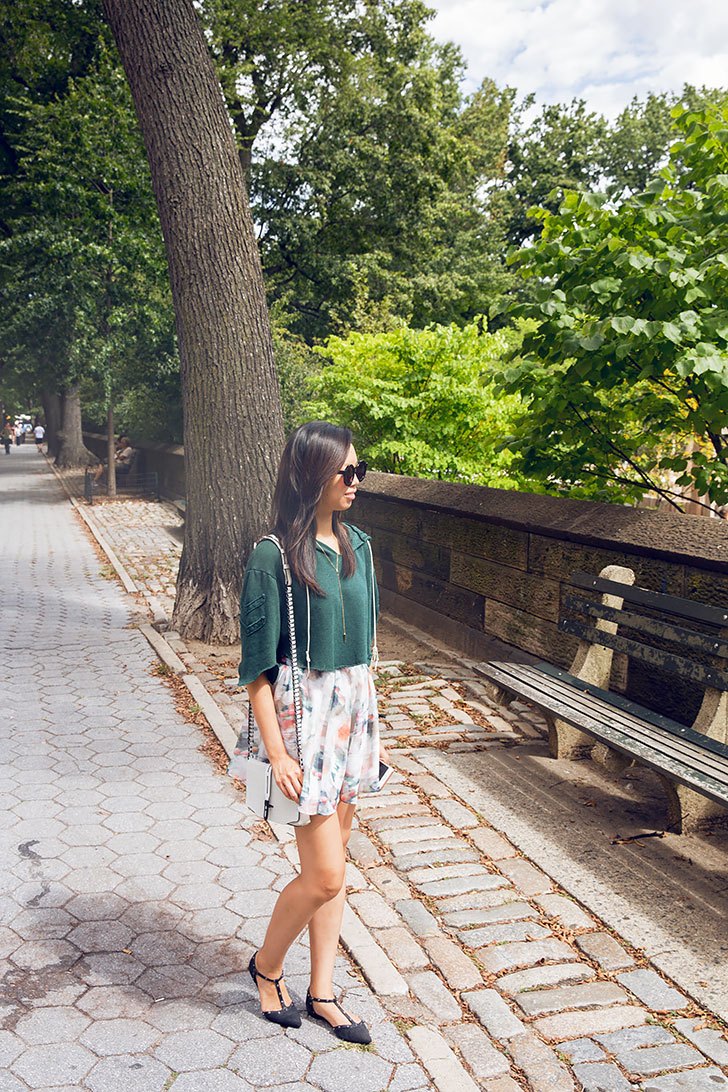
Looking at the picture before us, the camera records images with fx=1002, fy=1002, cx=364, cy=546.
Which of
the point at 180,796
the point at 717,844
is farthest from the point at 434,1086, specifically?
the point at 180,796

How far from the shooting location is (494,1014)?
343cm

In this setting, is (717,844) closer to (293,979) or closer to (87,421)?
(293,979)

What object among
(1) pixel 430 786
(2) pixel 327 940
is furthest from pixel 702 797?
(2) pixel 327 940

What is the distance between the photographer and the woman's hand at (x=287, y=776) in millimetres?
3019

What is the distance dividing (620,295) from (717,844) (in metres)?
3.22

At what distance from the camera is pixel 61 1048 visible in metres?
3.14

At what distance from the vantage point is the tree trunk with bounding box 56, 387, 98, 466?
33.5 m

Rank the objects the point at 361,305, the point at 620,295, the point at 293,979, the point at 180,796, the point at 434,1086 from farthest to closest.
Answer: the point at 361,305 → the point at 620,295 → the point at 180,796 → the point at 293,979 → the point at 434,1086

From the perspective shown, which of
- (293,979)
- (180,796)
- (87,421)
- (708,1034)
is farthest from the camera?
(87,421)

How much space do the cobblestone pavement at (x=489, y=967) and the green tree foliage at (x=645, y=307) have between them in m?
2.62

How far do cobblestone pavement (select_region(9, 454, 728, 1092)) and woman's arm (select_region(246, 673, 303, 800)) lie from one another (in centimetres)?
92

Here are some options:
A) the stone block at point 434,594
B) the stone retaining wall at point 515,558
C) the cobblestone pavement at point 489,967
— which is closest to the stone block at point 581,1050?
the cobblestone pavement at point 489,967

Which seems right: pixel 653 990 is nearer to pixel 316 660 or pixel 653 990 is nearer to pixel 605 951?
pixel 605 951

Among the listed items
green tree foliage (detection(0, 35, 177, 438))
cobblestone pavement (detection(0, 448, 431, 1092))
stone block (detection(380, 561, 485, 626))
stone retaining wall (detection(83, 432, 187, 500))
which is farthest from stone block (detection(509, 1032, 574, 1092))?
green tree foliage (detection(0, 35, 177, 438))
